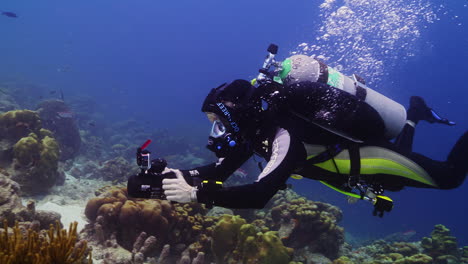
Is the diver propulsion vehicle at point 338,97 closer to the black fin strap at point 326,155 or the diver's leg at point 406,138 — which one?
the black fin strap at point 326,155

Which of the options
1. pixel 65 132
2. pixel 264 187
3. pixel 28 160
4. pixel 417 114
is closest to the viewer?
pixel 264 187

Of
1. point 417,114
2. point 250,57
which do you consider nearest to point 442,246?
point 417,114

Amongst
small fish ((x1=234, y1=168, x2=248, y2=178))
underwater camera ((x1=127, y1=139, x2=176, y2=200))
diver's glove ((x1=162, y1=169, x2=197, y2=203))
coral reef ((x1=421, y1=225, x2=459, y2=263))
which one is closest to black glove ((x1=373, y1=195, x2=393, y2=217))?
diver's glove ((x1=162, y1=169, x2=197, y2=203))

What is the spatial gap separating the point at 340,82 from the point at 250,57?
132 meters

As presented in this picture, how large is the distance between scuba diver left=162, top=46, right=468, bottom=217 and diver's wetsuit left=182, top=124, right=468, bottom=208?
11 millimetres

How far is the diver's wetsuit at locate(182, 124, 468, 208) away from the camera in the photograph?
9.30 feet

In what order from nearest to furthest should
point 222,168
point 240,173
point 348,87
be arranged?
point 348,87, point 222,168, point 240,173

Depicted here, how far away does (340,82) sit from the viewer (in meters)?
3.96

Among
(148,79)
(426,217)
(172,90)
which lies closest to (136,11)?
(148,79)

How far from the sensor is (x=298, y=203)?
8.05 metres

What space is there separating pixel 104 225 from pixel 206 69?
150 metres

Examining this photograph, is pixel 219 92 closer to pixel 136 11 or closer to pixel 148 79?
pixel 148 79

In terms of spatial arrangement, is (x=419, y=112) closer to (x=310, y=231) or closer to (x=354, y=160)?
(x=354, y=160)

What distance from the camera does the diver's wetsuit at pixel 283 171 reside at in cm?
284
